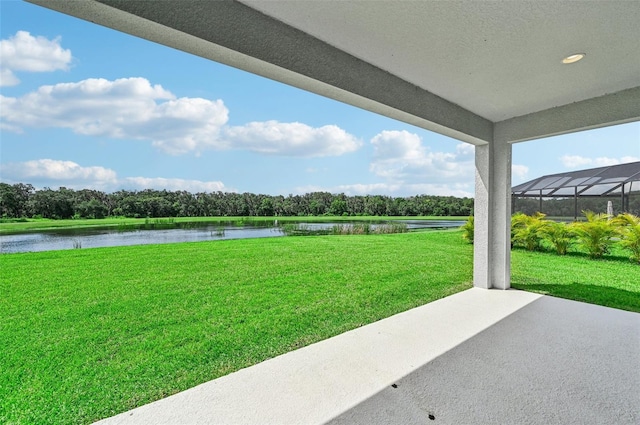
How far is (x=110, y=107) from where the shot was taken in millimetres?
8258

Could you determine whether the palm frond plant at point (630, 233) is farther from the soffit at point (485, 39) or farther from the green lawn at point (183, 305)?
the soffit at point (485, 39)

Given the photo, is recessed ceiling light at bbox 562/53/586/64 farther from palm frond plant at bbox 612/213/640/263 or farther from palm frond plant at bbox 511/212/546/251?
palm frond plant at bbox 511/212/546/251

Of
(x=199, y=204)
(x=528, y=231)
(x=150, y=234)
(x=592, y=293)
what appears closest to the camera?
(x=592, y=293)

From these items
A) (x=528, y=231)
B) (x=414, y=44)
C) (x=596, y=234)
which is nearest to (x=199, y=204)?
(x=528, y=231)

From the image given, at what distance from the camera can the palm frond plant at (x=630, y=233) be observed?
18.7 feet

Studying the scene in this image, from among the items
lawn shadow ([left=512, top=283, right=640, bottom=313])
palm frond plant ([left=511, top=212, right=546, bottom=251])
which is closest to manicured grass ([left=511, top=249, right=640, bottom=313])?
lawn shadow ([left=512, top=283, right=640, bottom=313])

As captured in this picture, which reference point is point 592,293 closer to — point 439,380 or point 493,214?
point 493,214

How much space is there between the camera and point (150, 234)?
1002 centimetres

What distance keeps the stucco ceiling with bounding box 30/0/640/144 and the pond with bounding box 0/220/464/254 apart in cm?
824

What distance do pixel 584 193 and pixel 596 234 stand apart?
3914mm

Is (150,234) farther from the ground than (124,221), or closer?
closer

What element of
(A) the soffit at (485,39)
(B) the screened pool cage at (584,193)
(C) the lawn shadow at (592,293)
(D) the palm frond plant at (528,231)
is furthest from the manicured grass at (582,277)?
(B) the screened pool cage at (584,193)

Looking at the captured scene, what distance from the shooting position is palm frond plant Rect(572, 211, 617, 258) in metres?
6.16

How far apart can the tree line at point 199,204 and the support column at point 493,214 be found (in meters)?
5.96
